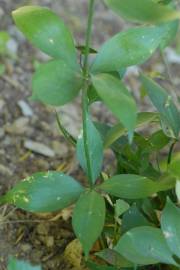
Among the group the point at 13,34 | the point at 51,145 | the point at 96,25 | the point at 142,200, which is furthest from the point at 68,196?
the point at 96,25

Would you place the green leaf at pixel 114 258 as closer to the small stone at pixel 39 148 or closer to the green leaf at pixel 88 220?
the green leaf at pixel 88 220

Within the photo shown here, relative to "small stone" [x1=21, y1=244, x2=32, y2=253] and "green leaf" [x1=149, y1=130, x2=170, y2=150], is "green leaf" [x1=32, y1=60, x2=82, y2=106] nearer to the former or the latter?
"green leaf" [x1=149, y1=130, x2=170, y2=150]

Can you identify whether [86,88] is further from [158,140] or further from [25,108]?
[25,108]

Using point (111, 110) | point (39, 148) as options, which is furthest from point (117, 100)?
point (39, 148)

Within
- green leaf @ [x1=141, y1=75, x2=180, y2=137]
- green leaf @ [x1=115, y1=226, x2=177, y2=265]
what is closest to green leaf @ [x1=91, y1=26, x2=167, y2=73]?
green leaf @ [x1=141, y1=75, x2=180, y2=137]

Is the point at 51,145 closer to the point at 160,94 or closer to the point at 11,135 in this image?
the point at 11,135
